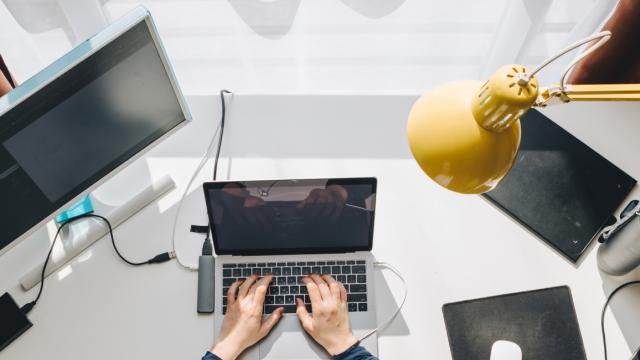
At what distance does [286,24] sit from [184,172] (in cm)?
73

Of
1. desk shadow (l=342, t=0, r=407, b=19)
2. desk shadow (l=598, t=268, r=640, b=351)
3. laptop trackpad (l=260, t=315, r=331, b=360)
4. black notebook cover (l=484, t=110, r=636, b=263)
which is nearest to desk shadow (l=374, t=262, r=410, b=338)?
laptop trackpad (l=260, t=315, r=331, b=360)

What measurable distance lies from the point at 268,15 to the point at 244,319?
1.05m

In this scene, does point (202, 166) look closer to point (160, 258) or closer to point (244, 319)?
point (160, 258)

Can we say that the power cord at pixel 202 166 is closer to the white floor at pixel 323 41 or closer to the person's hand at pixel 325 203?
the person's hand at pixel 325 203

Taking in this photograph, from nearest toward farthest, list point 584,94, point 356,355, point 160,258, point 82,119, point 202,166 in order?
point 584,94
point 82,119
point 356,355
point 160,258
point 202,166

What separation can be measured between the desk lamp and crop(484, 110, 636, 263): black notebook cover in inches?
20.9

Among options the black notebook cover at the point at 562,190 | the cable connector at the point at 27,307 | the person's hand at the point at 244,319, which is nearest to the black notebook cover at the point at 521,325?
the black notebook cover at the point at 562,190

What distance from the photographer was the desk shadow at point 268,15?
1642mm

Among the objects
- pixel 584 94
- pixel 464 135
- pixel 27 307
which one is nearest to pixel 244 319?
pixel 27 307

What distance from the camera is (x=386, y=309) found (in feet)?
3.51

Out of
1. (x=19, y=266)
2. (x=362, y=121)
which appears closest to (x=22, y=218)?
(x=19, y=266)

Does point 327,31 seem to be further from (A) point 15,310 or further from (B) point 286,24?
(A) point 15,310

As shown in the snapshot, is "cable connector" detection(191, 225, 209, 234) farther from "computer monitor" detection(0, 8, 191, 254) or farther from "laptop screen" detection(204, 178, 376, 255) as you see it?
"computer monitor" detection(0, 8, 191, 254)

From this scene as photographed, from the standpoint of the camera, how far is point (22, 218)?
3.01ft
